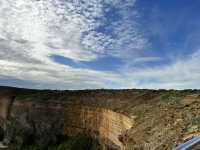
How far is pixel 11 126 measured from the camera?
1957 inches

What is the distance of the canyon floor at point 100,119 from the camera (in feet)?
41.9

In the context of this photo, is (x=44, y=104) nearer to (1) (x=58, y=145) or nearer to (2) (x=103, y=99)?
(1) (x=58, y=145)

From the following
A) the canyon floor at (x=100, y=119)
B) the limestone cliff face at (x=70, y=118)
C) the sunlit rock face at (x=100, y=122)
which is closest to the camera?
the canyon floor at (x=100, y=119)

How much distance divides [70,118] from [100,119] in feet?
24.6

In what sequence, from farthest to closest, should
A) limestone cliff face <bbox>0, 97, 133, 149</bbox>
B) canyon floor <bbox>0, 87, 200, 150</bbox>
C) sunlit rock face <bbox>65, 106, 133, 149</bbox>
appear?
limestone cliff face <bbox>0, 97, 133, 149</bbox>, sunlit rock face <bbox>65, 106, 133, 149</bbox>, canyon floor <bbox>0, 87, 200, 150</bbox>

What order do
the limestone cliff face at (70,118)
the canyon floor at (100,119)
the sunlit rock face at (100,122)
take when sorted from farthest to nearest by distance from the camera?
the limestone cliff face at (70,118)
the sunlit rock face at (100,122)
the canyon floor at (100,119)

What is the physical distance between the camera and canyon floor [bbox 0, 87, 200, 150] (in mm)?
12758

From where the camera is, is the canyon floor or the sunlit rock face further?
the sunlit rock face

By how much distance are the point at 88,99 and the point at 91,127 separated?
3495mm

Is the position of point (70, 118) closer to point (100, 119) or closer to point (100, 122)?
point (100, 119)

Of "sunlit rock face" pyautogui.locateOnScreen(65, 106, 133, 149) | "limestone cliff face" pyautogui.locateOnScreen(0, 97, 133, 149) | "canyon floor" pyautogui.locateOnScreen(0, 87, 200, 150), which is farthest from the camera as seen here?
"limestone cliff face" pyautogui.locateOnScreen(0, 97, 133, 149)

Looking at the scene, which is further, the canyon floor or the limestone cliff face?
the limestone cliff face

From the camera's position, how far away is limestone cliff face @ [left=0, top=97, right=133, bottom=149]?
→ 23.3 m

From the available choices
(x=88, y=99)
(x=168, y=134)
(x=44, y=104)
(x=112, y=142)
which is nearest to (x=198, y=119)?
(x=168, y=134)
